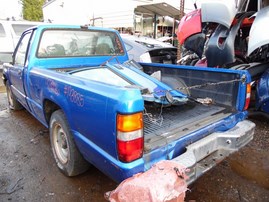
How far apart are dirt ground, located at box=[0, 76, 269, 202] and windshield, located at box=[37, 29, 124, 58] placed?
148 cm

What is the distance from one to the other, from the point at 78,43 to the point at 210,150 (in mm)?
2580

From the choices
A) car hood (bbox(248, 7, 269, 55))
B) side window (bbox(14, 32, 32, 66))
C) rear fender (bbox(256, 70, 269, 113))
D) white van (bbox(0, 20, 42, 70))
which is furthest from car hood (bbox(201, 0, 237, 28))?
white van (bbox(0, 20, 42, 70))

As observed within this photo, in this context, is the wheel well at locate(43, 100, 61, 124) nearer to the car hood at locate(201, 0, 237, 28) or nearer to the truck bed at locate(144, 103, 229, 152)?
the truck bed at locate(144, 103, 229, 152)

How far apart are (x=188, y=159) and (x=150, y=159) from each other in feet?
1.01

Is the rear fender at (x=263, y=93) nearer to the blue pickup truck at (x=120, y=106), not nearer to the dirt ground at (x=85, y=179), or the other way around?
the dirt ground at (x=85, y=179)

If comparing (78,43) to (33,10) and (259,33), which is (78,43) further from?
(33,10)

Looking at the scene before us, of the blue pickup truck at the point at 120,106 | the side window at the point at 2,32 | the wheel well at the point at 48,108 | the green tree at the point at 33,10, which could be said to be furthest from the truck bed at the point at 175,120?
the green tree at the point at 33,10

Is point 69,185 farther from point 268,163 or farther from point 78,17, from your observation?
point 78,17

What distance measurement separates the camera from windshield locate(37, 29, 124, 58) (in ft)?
11.2

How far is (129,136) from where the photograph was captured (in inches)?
64.9

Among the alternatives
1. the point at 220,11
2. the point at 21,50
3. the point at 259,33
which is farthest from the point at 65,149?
the point at 220,11

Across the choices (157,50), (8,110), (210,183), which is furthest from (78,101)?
(157,50)

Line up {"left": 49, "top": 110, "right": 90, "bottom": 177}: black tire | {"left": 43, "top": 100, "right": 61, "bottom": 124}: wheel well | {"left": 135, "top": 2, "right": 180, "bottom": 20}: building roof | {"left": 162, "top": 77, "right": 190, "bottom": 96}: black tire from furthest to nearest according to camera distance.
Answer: {"left": 135, "top": 2, "right": 180, "bottom": 20}: building roof, {"left": 162, "top": 77, "right": 190, "bottom": 96}: black tire, {"left": 43, "top": 100, "right": 61, "bottom": 124}: wheel well, {"left": 49, "top": 110, "right": 90, "bottom": 177}: black tire

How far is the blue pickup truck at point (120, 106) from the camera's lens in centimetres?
171
